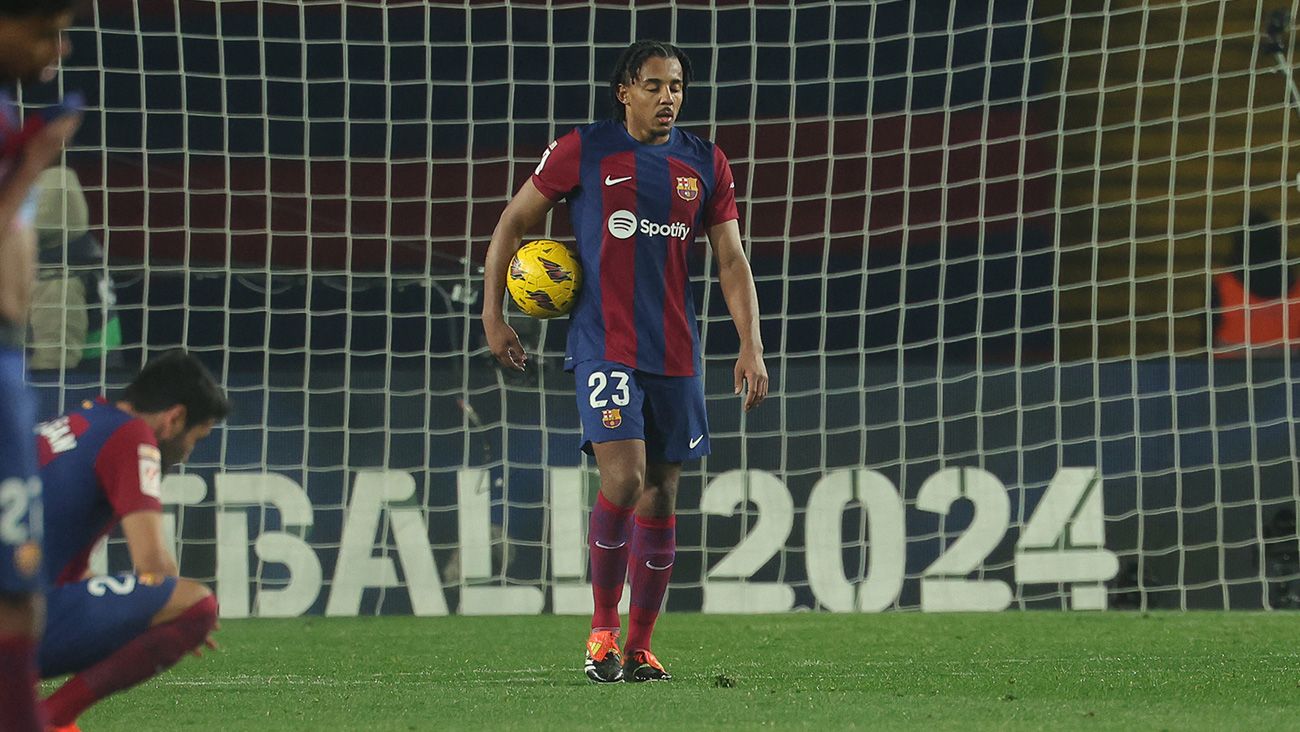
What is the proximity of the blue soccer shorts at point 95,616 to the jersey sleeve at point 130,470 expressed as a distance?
0.15 m

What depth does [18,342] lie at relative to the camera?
2354 mm

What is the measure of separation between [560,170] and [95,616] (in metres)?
2.27

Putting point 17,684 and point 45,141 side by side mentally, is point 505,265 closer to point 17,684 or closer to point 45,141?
point 17,684

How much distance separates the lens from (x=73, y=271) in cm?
836

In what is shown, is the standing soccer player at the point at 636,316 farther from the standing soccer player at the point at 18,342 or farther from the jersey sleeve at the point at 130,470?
the standing soccer player at the point at 18,342

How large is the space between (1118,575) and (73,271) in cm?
463

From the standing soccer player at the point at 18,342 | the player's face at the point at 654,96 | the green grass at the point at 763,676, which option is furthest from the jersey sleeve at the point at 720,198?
the standing soccer player at the point at 18,342

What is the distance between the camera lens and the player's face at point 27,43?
225 centimetres

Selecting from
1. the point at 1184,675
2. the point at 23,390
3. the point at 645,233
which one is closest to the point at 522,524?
the point at 645,233

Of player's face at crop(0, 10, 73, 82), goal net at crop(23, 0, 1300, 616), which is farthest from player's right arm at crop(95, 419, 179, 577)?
goal net at crop(23, 0, 1300, 616)

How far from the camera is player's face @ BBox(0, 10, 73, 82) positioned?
225 centimetres

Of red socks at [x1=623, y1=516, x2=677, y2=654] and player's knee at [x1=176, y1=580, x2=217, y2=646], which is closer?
player's knee at [x1=176, y1=580, x2=217, y2=646]

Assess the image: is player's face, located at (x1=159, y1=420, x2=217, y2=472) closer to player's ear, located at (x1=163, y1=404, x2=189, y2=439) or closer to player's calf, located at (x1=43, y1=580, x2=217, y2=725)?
player's ear, located at (x1=163, y1=404, x2=189, y2=439)

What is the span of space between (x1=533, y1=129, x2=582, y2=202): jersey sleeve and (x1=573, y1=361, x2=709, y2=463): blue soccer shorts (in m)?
0.49
